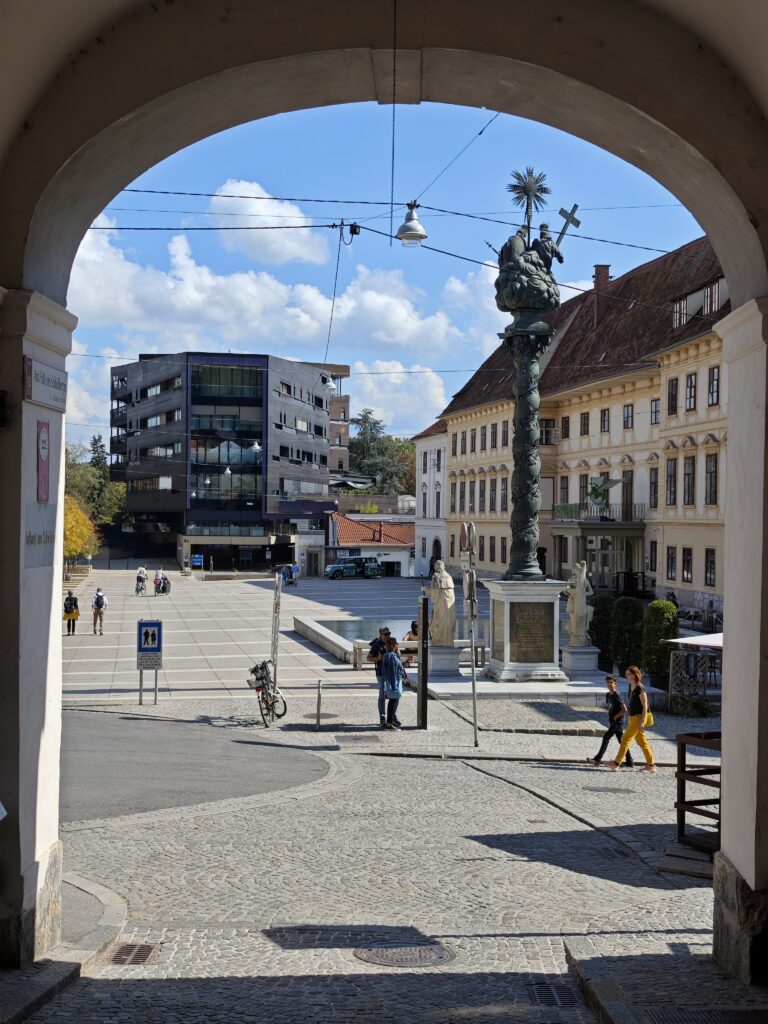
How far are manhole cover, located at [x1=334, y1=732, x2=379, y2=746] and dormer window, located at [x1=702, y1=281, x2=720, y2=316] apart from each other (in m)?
27.9

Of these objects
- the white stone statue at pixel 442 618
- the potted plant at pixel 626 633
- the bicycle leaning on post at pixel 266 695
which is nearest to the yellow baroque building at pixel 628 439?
the potted plant at pixel 626 633

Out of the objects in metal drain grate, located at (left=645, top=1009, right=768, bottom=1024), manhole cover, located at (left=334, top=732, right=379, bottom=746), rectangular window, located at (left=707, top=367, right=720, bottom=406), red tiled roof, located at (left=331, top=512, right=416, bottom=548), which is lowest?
manhole cover, located at (left=334, top=732, right=379, bottom=746)

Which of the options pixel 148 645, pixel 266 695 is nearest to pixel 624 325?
pixel 148 645

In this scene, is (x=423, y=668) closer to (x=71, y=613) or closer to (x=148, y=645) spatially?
(x=148, y=645)

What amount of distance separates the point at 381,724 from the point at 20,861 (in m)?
13.6

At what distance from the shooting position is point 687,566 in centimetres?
4325

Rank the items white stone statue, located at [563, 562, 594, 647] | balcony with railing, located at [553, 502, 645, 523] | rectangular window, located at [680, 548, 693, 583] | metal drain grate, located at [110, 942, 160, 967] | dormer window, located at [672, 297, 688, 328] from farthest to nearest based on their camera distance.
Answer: balcony with railing, located at [553, 502, 645, 523]
dormer window, located at [672, 297, 688, 328]
rectangular window, located at [680, 548, 693, 583]
white stone statue, located at [563, 562, 594, 647]
metal drain grate, located at [110, 942, 160, 967]

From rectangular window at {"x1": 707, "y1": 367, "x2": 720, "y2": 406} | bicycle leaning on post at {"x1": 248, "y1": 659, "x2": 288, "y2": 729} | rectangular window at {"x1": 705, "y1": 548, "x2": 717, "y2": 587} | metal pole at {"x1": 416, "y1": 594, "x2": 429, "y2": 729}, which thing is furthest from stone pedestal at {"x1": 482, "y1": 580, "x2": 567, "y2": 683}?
rectangular window at {"x1": 707, "y1": 367, "x2": 720, "y2": 406}

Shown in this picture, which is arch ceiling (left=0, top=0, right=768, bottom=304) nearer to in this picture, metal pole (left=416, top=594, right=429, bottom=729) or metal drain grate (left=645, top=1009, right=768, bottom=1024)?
metal drain grate (left=645, top=1009, right=768, bottom=1024)

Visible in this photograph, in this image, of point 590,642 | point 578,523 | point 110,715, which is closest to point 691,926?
point 110,715

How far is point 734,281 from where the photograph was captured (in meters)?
7.06

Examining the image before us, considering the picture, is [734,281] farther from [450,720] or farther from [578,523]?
[578,523]

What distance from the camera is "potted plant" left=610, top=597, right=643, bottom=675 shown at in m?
27.0

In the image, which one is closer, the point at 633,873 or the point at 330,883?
the point at 330,883
